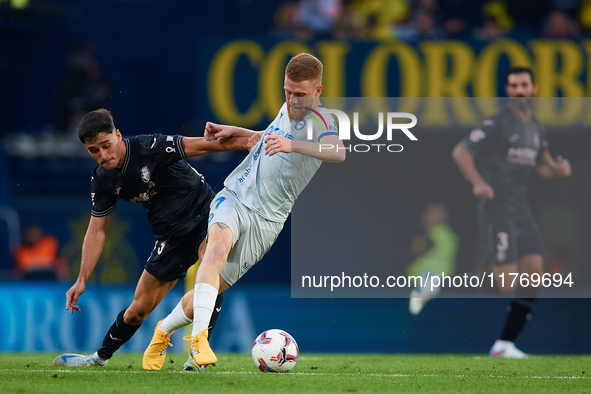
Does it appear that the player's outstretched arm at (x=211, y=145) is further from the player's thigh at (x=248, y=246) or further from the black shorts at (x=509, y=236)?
the black shorts at (x=509, y=236)

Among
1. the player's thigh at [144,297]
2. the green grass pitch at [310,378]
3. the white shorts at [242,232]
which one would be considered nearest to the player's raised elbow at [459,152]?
the green grass pitch at [310,378]

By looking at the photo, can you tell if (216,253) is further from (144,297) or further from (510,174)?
(510,174)

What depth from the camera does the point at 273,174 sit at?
5.34 m

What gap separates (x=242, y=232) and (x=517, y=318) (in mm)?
3867

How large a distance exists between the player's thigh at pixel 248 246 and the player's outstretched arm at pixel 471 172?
3.87 meters

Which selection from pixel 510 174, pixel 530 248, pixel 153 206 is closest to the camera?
pixel 153 206

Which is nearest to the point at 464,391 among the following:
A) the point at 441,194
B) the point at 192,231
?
the point at 192,231

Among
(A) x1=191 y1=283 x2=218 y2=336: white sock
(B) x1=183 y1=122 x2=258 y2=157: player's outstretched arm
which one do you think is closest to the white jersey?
(B) x1=183 y1=122 x2=258 y2=157: player's outstretched arm

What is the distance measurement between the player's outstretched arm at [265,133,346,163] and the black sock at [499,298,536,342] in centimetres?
381

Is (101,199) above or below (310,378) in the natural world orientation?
above

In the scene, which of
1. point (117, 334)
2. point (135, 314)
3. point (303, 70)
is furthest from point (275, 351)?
point (303, 70)

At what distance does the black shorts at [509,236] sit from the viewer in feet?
26.8

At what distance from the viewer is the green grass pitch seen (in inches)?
178

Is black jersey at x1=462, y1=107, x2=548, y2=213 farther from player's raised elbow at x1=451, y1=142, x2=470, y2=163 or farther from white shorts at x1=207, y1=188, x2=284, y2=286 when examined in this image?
white shorts at x1=207, y1=188, x2=284, y2=286
